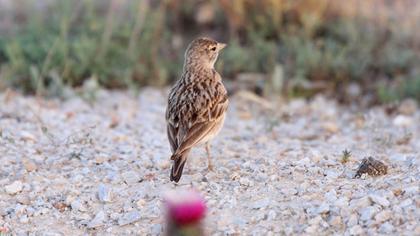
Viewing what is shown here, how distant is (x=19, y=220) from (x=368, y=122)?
4.45 meters

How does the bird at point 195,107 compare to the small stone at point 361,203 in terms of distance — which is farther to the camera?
the bird at point 195,107

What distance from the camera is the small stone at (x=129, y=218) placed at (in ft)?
19.1

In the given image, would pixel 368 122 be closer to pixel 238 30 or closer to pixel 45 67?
pixel 238 30

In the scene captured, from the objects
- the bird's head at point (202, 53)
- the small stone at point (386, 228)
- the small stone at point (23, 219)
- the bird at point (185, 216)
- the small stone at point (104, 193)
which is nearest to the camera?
the bird at point (185, 216)

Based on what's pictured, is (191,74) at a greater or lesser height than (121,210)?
greater

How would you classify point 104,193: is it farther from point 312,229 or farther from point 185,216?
point 185,216

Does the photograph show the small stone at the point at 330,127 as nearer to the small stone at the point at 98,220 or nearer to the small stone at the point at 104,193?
the small stone at the point at 104,193

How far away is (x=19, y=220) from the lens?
5.98 meters

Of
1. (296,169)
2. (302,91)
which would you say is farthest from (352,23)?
(296,169)

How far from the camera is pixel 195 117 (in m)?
6.86

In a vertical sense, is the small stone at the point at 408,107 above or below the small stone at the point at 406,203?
below

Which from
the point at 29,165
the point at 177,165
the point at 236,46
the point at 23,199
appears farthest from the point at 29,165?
the point at 236,46

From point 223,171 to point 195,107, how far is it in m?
0.59

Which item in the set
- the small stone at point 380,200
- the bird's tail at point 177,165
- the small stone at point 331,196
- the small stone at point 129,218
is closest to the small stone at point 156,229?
the small stone at point 129,218
